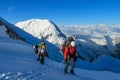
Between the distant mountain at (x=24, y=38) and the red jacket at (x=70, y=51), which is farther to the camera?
the distant mountain at (x=24, y=38)

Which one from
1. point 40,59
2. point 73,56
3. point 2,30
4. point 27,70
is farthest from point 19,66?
point 2,30

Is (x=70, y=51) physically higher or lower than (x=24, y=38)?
lower

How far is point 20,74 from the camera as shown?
18.6m

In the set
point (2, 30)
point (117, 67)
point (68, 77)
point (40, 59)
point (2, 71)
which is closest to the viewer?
point (2, 71)

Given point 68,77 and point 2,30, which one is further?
point 2,30

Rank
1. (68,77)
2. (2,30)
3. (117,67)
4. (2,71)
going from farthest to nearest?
(117,67)
(2,30)
(68,77)
(2,71)

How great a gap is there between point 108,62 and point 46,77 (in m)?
70.4

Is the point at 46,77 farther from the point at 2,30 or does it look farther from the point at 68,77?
the point at 2,30

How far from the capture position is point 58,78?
19906 mm

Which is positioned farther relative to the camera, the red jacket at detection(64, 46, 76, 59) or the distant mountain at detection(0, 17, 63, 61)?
the distant mountain at detection(0, 17, 63, 61)

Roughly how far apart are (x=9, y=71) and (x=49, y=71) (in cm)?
349

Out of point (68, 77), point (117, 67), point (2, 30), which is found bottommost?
point (117, 67)

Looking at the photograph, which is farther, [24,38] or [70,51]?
[24,38]

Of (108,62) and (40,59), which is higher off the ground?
(40,59)
